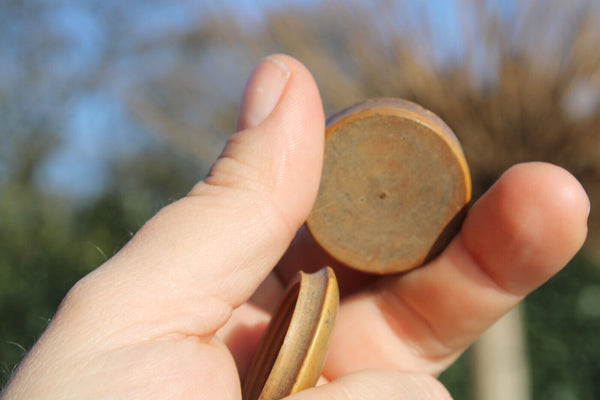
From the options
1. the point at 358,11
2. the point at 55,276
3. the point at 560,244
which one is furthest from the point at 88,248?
the point at 560,244

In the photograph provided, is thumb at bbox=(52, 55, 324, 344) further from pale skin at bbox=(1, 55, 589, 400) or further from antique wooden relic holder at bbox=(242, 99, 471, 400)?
antique wooden relic holder at bbox=(242, 99, 471, 400)

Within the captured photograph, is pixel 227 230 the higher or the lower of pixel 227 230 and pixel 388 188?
the higher

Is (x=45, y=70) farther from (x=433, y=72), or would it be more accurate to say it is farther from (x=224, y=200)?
(x=224, y=200)

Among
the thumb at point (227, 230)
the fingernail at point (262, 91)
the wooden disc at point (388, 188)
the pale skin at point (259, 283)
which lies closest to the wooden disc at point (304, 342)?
the pale skin at point (259, 283)

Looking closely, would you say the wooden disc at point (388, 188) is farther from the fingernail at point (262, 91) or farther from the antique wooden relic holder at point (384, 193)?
the fingernail at point (262, 91)

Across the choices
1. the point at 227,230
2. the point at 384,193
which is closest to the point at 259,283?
the point at 227,230

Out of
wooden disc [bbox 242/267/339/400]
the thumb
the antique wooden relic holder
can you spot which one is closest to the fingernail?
the thumb

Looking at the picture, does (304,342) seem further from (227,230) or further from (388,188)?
(388,188)
